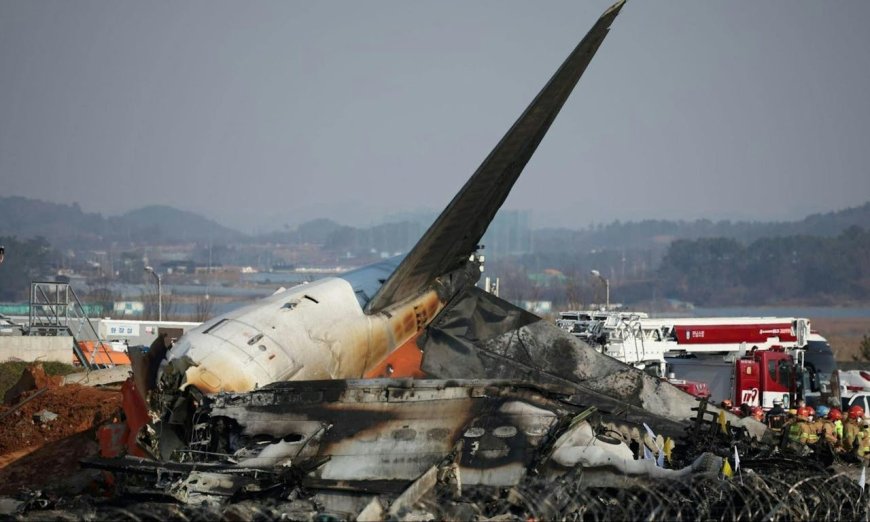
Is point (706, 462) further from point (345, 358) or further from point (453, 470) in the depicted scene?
point (345, 358)

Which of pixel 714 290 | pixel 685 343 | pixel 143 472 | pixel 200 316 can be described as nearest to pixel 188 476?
pixel 143 472

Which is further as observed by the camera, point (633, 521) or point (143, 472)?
point (143, 472)

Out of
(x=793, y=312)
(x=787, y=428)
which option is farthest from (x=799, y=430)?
(x=793, y=312)

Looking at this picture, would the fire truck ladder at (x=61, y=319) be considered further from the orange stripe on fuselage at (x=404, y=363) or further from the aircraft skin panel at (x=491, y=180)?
the aircraft skin panel at (x=491, y=180)

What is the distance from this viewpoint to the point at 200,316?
9288 cm

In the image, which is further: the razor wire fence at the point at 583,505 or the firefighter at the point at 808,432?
the firefighter at the point at 808,432

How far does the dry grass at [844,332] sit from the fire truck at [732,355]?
49.8 metres

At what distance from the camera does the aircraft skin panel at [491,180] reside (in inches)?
806

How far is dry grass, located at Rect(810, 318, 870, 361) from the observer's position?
101938mm

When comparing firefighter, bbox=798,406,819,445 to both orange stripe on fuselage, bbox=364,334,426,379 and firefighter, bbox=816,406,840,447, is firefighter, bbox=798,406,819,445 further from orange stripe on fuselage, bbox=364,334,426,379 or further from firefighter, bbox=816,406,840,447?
orange stripe on fuselage, bbox=364,334,426,379

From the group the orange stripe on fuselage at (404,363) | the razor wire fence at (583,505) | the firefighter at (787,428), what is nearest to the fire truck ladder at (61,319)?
the orange stripe on fuselage at (404,363)

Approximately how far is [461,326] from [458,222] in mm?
2542

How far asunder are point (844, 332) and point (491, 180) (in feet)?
353

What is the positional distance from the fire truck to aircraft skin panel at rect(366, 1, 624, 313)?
1410 cm
